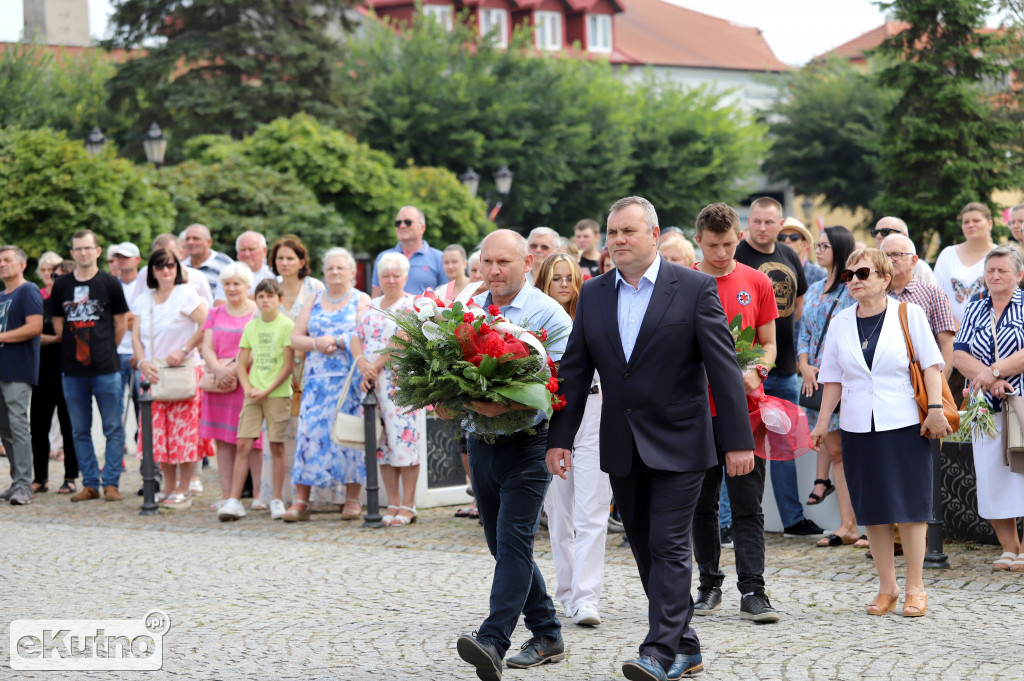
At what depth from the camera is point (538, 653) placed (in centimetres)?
616

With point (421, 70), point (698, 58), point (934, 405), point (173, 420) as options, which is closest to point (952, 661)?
point (934, 405)

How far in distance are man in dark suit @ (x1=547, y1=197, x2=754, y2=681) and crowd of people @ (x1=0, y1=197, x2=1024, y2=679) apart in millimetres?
11

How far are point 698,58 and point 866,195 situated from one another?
18.9 metres

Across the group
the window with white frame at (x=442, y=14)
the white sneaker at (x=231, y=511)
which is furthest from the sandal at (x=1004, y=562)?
the window with white frame at (x=442, y=14)

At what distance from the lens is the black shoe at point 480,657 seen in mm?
5508

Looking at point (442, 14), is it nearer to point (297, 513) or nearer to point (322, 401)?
point (322, 401)

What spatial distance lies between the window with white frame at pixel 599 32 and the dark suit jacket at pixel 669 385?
206 ft

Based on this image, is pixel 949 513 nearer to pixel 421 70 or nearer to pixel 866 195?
pixel 421 70

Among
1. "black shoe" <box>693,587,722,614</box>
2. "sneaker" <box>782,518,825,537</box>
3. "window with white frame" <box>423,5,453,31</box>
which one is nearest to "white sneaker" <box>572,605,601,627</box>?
"black shoe" <box>693,587,722,614</box>

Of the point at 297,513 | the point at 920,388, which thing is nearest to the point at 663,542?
the point at 920,388

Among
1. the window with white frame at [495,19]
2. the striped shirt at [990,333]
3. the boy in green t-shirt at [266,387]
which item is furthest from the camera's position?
the window with white frame at [495,19]

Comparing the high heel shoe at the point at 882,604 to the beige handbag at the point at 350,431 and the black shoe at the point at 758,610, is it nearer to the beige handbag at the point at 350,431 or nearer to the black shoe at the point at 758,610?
the black shoe at the point at 758,610

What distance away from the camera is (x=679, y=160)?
50906 mm

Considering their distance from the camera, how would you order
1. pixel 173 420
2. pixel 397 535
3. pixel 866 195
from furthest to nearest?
pixel 866 195 < pixel 173 420 < pixel 397 535
